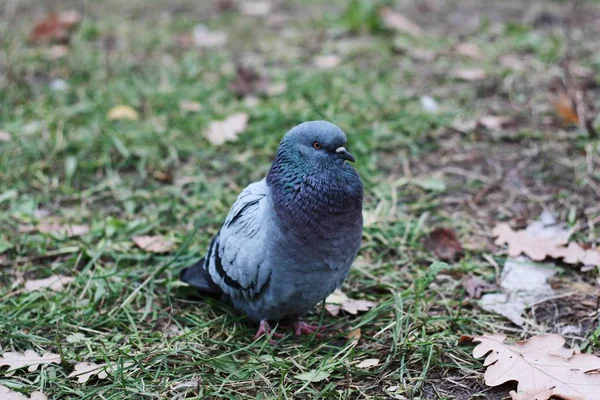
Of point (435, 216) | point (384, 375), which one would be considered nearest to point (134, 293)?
point (384, 375)

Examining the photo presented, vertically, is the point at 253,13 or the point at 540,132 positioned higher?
the point at 253,13

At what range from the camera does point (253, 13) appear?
6.75 metres

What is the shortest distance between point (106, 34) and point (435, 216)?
3847 mm

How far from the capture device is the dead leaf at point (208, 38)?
19.9 feet

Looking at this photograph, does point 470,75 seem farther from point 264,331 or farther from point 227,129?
point 264,331

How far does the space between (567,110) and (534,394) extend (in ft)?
8.70

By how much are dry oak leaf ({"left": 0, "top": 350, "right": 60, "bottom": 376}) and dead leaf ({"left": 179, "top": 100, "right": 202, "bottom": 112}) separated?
2511mm

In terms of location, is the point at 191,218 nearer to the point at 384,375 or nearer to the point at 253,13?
the point at 384,375

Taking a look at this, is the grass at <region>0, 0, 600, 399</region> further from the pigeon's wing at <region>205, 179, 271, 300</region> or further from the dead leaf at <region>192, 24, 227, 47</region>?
the pigeon's wing at <region>205, 179, 271, 300</region>

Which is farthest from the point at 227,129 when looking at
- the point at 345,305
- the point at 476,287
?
the point at 476,287

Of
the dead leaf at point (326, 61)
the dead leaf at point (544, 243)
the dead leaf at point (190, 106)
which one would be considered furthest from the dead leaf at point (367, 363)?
the dead leaf at point (326, 61)

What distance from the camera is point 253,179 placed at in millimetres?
4129

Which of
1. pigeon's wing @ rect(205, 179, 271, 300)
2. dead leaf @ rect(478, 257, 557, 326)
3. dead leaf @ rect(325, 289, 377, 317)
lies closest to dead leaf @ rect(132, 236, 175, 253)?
pigeon's wing @ rect(205, 179, 271, 300)

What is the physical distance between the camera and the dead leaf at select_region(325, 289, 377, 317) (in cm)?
307
